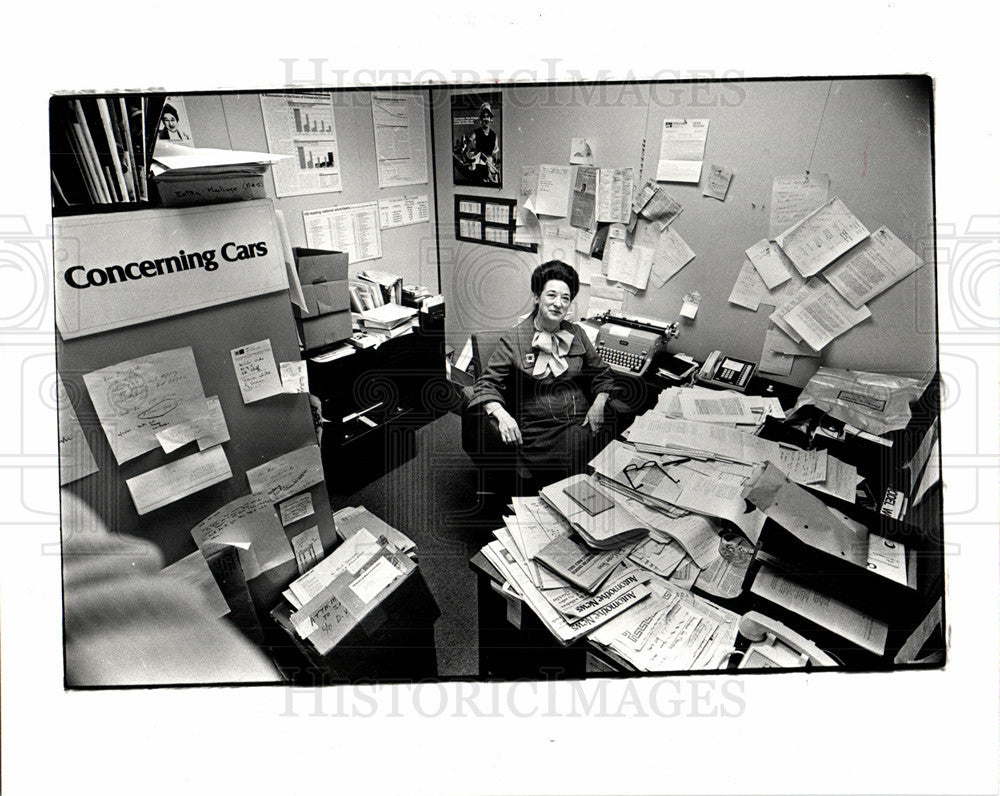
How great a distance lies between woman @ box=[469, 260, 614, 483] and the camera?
129 centimetres

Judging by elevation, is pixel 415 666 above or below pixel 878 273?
below

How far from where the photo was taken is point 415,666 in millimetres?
1158

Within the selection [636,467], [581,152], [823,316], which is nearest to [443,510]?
[636,467]

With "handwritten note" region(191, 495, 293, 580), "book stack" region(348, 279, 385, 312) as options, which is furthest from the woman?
"handwritten note" region(191, 495, 293, 580)

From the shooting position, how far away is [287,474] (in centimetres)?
109

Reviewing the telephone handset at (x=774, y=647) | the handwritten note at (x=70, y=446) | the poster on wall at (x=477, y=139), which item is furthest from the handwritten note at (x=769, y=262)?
the handwritten note at (x=70, y=446)

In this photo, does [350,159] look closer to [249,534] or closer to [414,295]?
[414,295]

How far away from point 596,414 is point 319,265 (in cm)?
81

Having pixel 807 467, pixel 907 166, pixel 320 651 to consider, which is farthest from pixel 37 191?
pixel 807 467

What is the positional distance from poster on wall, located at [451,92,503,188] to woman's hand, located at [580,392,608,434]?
2.01 ft

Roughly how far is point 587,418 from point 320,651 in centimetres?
85

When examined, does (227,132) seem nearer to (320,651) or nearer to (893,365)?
(320,651)

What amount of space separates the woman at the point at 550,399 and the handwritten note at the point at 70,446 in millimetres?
812

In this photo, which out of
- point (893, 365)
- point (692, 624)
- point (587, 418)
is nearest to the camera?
point (692, 624)
